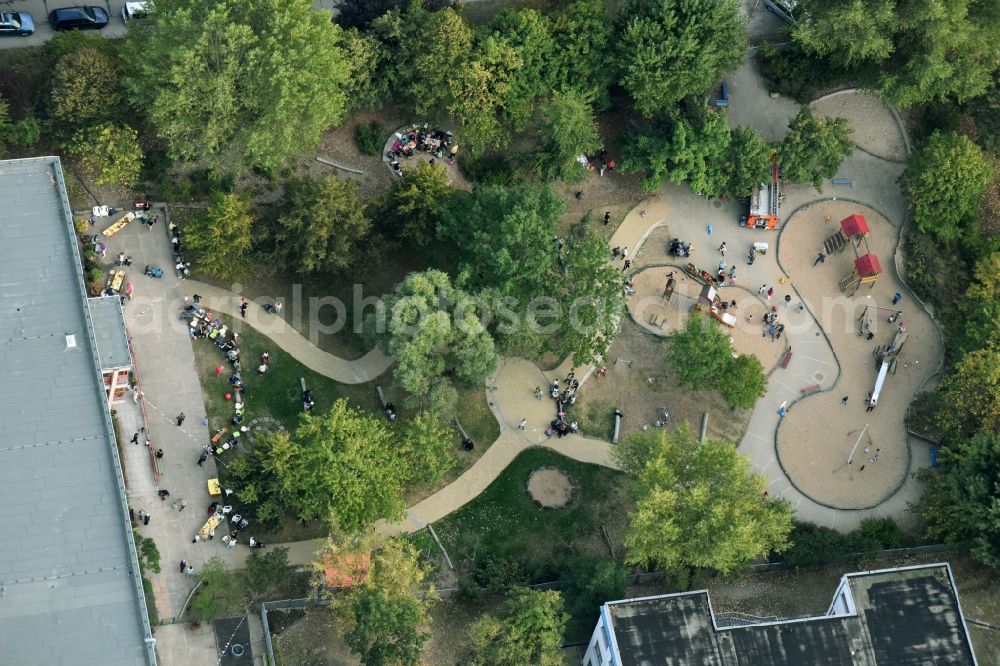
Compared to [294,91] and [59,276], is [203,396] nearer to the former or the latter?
[59,276]

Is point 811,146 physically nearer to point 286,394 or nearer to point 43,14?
point 286,394

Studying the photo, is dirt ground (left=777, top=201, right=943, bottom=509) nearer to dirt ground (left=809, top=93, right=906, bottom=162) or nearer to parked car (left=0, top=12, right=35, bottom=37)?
dirt ground (left=809, top=93, right=906, bottom=162)

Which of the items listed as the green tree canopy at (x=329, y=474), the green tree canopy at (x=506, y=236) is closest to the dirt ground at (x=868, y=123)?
the green tree canopy at (x=506, y=236)

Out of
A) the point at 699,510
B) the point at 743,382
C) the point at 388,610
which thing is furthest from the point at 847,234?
the point at 388,610

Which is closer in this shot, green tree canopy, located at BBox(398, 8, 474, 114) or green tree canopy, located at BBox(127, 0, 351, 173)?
green tree canopy, located at BBox(127, 0, 351, 173)

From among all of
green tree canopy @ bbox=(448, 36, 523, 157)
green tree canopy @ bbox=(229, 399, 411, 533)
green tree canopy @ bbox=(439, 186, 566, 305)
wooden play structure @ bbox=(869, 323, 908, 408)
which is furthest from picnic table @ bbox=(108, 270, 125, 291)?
wooden play structure @ bbox=(869, 323, 908, 408)

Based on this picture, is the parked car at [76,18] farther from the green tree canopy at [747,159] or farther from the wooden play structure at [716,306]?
the wooden play structure at [716,306]

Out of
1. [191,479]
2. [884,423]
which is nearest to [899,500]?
[884,423]
